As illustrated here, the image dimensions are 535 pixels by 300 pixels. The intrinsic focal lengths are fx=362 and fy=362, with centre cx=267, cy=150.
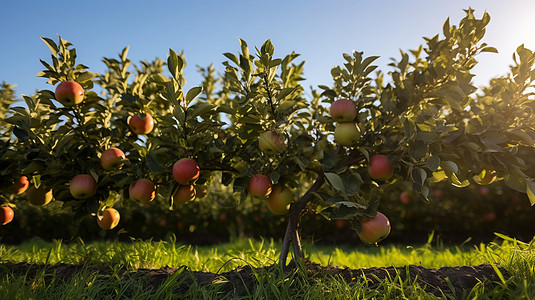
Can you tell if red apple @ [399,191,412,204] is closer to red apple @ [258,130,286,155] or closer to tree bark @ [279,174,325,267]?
tree bark @ [279,174,325,267]

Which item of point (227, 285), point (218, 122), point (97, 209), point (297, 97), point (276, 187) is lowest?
point (227, 285)

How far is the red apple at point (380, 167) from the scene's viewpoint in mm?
1980

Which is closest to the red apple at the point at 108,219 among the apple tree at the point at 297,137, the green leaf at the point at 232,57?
the apple tree at the point at 297,137

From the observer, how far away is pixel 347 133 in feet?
6.68

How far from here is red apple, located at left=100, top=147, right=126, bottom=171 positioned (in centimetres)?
233

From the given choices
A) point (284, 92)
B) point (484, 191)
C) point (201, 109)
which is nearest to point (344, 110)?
point (284, 92)

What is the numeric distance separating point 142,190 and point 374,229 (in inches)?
54.1

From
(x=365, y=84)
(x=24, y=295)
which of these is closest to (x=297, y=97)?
(x=365, y=84)

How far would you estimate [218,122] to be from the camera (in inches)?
89.4

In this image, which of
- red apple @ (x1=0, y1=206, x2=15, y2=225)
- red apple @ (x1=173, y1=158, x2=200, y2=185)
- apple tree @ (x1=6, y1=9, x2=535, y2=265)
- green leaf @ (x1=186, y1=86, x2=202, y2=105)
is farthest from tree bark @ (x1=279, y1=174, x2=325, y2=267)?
red apple @ (x1=0, y1=206, x2=15, y2=225)

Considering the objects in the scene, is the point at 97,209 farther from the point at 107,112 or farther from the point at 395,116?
the point at 395,116

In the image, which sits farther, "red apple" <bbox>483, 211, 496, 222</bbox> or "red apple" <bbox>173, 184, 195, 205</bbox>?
"red apple" <bbox>483, 211, 496, 222</bbox>

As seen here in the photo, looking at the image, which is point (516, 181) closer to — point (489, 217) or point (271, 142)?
point (271, 142)

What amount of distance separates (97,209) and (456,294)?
2.23m
